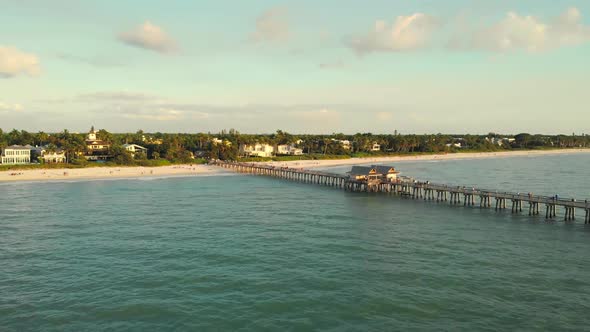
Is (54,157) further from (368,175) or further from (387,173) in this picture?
(387,173)

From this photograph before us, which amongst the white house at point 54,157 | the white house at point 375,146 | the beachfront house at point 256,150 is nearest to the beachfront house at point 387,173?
the white house at point 54,157

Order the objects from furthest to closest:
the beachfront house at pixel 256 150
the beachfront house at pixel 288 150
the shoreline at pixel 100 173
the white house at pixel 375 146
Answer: the white house at pixel 375 146 → the beachfront house at pixel 288 150 → the beachfront house at pixel 256 150 → the shoreline at pixel 100 173

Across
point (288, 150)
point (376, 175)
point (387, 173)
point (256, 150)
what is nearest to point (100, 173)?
point (376, 175)

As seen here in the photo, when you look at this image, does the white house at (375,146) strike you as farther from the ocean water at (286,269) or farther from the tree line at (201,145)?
the ocean water at (286,269)

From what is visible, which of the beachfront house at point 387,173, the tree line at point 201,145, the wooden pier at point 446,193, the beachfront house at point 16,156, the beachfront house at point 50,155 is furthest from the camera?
the tree line at point 201,145

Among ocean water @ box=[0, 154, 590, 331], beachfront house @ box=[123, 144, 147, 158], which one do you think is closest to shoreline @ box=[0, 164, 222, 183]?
beachfront house @ box=[123, 144, 147, 158]

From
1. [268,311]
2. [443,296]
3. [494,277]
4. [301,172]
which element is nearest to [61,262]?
[268,311]

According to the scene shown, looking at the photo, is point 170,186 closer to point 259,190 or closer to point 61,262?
point 259,190
